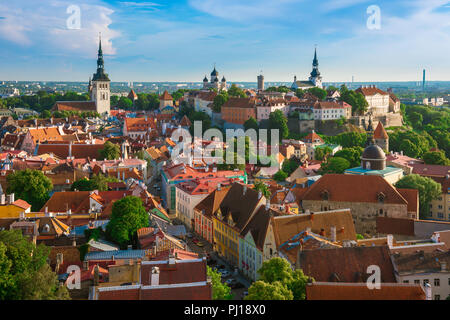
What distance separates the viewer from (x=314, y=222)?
2795 cm

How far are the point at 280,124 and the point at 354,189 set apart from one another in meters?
42.4

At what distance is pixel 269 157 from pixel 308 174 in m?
8.33

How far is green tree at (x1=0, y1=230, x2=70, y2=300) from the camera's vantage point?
55.4ft

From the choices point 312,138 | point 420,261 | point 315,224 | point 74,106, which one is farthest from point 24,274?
point 74,106

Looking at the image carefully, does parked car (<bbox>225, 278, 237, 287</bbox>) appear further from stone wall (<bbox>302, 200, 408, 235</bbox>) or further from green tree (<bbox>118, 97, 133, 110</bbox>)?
green tree (<bbox>118, 97, 133, 110</bbox>)

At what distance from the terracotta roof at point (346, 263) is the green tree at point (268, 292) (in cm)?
406

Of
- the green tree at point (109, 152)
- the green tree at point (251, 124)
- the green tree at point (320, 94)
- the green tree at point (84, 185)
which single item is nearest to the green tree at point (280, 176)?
the green tree at point (109, 152)

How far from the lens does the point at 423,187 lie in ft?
143

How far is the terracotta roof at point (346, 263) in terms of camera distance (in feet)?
70.2

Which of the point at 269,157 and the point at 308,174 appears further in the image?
the point at 269,157

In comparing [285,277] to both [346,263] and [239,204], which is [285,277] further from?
[239,204]

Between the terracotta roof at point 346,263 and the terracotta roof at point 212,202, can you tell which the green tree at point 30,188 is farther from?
the terracotta roof at point 346,263
